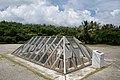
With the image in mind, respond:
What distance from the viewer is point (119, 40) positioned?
26.4 metres

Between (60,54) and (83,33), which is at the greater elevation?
(83,33)

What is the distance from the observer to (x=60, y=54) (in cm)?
932

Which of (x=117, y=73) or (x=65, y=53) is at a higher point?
(x=65, y=53)

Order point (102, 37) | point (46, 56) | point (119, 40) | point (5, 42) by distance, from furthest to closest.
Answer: point (5, 42)
point (102, 37)
point (119, 40)
point (46, 56)

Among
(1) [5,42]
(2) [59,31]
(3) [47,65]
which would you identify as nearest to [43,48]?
(3) [47,65]

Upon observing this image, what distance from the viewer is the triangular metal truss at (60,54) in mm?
9109

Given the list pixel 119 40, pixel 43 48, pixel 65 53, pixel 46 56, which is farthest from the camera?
pixel 119 40

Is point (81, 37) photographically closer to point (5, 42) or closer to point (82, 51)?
point (5, 42)

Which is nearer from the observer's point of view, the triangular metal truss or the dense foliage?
the triangular metal truss

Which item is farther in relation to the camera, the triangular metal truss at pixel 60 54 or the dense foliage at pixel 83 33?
the dense foliage at pixel 83 33

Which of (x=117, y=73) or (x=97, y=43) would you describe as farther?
(x=97, y=43)

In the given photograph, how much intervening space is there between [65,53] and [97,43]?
69.5 ft

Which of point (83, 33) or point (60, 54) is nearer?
point (60, 54)

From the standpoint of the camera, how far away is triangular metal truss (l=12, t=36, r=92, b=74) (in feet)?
29.9
